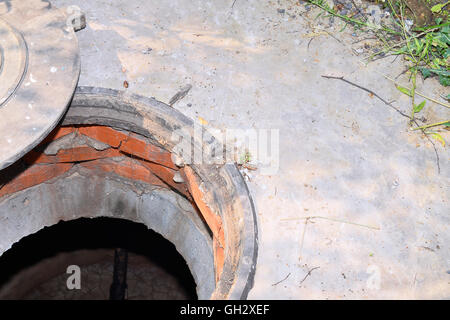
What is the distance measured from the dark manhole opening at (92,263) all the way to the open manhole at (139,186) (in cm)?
230

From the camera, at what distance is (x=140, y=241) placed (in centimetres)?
687

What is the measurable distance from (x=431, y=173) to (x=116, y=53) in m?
2.43

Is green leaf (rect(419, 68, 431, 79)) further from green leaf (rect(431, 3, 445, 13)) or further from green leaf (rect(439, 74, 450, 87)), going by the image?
green leaf (rect(431, 3, 445, 13))

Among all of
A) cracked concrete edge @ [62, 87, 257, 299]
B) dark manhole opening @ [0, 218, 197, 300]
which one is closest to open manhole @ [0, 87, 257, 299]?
cracked concrete edge @ [62, 87, 257, 299]

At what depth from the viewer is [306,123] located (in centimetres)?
355

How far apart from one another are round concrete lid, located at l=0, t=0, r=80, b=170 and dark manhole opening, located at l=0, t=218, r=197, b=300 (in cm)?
361

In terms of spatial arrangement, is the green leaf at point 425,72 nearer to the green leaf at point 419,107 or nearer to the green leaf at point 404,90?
the green leaf at point 404,90

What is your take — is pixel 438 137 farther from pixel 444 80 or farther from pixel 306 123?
pixel 306 123

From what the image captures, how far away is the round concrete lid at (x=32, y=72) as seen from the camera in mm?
2924

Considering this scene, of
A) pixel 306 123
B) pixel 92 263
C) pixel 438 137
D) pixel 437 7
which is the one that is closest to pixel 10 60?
pixel 306 123

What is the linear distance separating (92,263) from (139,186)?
3.15m

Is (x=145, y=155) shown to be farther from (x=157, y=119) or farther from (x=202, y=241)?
(x=202, y=241)

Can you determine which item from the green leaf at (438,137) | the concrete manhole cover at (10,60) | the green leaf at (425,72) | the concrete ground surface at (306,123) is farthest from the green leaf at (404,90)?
the concrete manhole cover at (10,60)
